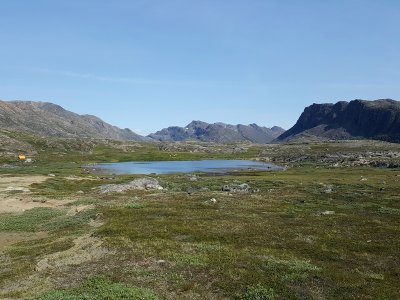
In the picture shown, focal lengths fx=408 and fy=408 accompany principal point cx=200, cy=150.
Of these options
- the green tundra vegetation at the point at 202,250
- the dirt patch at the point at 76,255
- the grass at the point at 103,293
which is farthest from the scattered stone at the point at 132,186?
the grass at the point at 103,293

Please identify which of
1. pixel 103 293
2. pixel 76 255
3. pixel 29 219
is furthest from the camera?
pixel 29 219

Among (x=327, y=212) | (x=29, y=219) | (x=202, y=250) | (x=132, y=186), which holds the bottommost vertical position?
(x=327, y=212)

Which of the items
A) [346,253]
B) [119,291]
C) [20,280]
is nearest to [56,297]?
[119,291]

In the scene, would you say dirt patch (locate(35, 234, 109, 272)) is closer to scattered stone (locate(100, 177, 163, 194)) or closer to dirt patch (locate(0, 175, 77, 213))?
dirt patch (locate(0, 175, 77, 213))

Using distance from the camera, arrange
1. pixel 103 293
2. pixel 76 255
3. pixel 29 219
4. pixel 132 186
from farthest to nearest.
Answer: pixel 132 186, pixel 29 219, pixel 76 255, pixel 103 293

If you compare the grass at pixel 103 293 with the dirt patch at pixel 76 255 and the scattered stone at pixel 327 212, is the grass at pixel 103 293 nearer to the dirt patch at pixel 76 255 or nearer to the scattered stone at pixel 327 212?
the dirt patch at pixel 76 255

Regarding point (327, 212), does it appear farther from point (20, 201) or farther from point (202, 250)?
point (20, 201)

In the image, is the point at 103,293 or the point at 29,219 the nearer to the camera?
the point at 103,293

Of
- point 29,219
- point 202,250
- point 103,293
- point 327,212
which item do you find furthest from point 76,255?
point 327,212

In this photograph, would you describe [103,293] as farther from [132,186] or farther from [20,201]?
[132,186]

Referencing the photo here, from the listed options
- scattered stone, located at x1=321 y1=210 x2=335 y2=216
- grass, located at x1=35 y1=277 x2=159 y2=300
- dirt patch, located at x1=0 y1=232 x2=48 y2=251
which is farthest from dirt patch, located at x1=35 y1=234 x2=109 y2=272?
scattered stone, located at x1=321 y1=210 x2=335 y2=216

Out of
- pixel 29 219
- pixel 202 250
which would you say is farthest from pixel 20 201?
pixel 202 250

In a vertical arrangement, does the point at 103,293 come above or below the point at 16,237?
above

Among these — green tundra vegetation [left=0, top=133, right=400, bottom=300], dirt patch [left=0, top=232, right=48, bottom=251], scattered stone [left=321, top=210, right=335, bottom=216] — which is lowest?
scattered stone [left=321, top=210, right=335, bottom=216]
